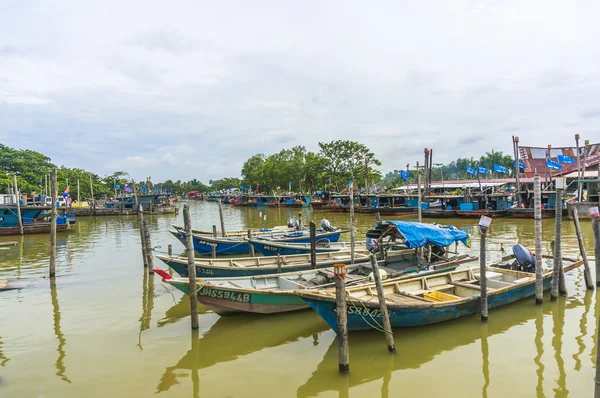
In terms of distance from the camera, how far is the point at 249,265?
14.0 m

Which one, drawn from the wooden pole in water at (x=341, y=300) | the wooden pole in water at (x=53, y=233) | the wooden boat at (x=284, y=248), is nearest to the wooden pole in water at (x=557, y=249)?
the wooden pole in water at (x=341, y=300)

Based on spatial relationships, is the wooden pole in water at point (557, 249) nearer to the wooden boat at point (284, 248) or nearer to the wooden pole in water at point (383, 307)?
the wooden pole in water at point (383, 307)

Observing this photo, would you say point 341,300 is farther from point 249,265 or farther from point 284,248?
point 284,248

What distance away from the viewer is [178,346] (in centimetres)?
889

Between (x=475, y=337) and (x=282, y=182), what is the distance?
69.1 metres

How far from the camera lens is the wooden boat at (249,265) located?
41.9 ft

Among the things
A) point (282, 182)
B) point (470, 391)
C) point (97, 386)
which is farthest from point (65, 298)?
point (282, 182)

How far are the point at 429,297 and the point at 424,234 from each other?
8.70ft

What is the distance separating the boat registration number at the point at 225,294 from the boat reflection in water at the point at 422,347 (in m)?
2.39

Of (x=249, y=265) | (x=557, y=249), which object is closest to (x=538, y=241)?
(x=557, y=249)

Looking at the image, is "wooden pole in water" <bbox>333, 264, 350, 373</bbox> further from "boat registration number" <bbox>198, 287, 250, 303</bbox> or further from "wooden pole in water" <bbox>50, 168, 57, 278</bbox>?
"wooden pole in water" <bbox>50, 168, 57, 278</bbox>

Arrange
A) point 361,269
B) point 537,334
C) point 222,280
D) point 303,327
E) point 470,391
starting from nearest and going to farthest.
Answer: point 470,391
point 537,334
point 303,327
point 222,280
point 361,269

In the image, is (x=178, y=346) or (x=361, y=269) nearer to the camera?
(x=178, y=346)

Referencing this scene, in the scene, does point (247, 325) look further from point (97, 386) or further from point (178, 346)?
point (97, 386)
